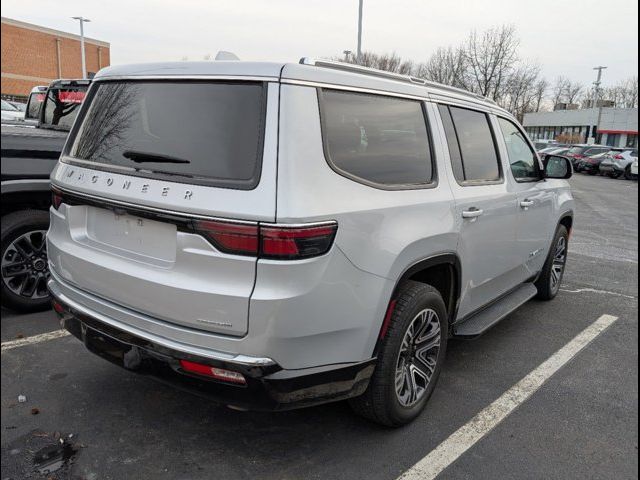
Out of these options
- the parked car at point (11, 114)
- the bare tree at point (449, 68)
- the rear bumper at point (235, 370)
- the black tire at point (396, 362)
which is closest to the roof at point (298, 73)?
the black tire at point (396, 362)

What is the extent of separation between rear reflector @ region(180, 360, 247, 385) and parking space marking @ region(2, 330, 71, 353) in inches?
87.9

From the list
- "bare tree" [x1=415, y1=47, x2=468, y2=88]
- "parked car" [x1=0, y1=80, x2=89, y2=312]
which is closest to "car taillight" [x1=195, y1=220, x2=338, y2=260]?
"parked car" [x1=0, y1=80, x2=89, y2=312]

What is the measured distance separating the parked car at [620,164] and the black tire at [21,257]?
28.1m

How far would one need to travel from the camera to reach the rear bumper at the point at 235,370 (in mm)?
2291

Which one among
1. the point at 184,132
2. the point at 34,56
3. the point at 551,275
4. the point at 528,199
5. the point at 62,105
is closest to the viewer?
the point at 184,132

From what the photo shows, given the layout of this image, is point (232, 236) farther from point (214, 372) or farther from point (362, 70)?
point (362, 70)

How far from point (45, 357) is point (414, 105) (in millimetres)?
3036

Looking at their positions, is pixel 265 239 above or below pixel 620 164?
above

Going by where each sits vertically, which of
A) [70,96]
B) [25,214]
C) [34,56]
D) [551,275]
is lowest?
[551,275]

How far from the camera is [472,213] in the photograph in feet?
10.9

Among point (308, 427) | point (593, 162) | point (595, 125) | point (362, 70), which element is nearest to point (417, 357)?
point (308, 427)

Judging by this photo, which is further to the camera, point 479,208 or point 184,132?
point 479,208

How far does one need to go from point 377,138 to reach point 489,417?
1840mm

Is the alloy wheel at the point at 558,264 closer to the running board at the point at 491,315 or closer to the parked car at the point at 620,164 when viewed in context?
the running board at the point at 491,315
